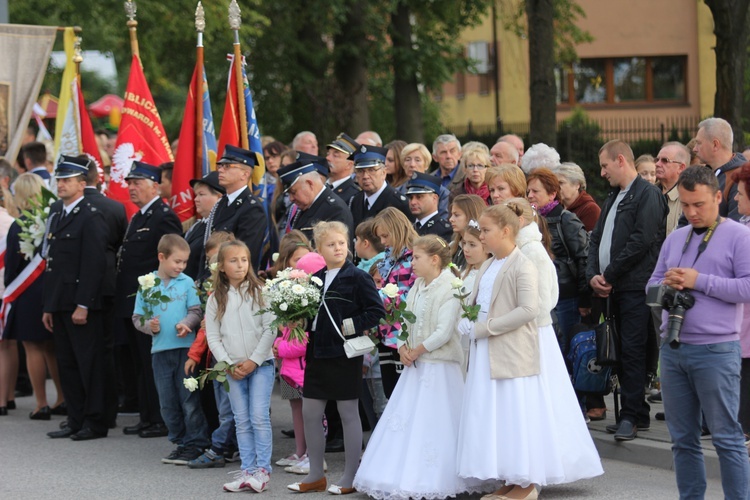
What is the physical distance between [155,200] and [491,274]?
435 cm

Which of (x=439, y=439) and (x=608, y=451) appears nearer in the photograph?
(x=439, y=439)

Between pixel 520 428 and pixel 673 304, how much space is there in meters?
1.44

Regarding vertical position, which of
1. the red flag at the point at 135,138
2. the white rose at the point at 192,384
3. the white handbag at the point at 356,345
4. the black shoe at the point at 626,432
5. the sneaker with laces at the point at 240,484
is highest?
the red flag at the point at 135,138

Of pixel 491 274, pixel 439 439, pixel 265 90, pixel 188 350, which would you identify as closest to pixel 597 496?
pixel 439 439

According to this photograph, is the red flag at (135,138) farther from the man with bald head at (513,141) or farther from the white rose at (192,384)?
the white rose at (192,384)

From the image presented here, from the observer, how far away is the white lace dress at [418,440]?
25.2ft

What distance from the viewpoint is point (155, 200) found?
→ 1100cm

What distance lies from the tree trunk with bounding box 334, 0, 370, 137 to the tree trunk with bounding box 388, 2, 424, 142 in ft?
2.68

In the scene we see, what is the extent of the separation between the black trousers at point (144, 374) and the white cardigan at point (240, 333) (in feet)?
5.97

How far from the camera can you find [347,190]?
1154cm

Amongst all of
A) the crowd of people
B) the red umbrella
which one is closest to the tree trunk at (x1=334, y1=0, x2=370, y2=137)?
the red umbrella

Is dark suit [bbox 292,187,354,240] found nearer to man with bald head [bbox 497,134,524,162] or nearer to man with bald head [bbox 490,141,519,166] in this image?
man with bald head [bbox 490,141,519,166]

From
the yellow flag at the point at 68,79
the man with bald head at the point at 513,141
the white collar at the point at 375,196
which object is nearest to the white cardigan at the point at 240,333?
the white collar at the point at 375,196

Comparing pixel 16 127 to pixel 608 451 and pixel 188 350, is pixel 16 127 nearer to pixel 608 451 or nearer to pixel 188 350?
pixel 188 350
